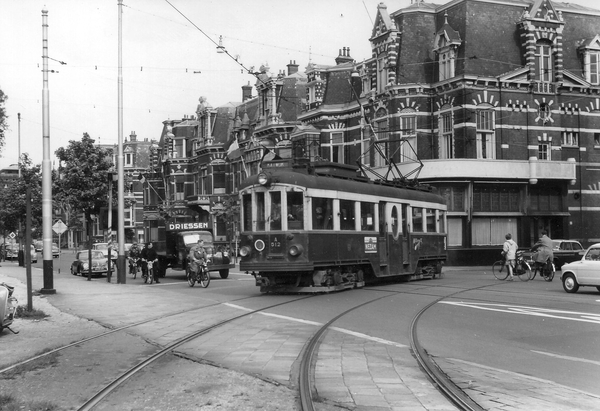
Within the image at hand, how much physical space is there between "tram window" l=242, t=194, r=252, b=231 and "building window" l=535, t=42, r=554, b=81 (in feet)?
80.1

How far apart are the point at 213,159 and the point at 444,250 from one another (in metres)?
36.2

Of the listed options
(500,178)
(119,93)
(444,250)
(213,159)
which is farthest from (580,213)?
(213,159)

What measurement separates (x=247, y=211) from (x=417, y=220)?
739 cm

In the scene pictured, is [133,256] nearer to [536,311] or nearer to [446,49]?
[446,49]

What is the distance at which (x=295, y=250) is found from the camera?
1814 cm

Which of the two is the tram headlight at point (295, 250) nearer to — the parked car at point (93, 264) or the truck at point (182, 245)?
the truck at point (182, 245)

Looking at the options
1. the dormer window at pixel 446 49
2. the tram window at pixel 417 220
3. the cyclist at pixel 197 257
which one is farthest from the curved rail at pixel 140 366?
the dormer window at pixel 446 49

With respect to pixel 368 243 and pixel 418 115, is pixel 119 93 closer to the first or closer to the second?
pixel 368 243

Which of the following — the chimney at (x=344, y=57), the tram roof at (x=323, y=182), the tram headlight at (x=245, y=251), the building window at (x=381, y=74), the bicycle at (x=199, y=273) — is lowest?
the bicycle at (x=199, y=273)

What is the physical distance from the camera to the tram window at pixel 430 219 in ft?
82.5

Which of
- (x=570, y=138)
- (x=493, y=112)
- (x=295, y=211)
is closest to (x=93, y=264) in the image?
(x=295, y=211)

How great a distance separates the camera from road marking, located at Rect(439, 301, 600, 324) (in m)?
13.6

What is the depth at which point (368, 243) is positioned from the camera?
20.8m

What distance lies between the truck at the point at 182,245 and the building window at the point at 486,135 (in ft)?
48.4
